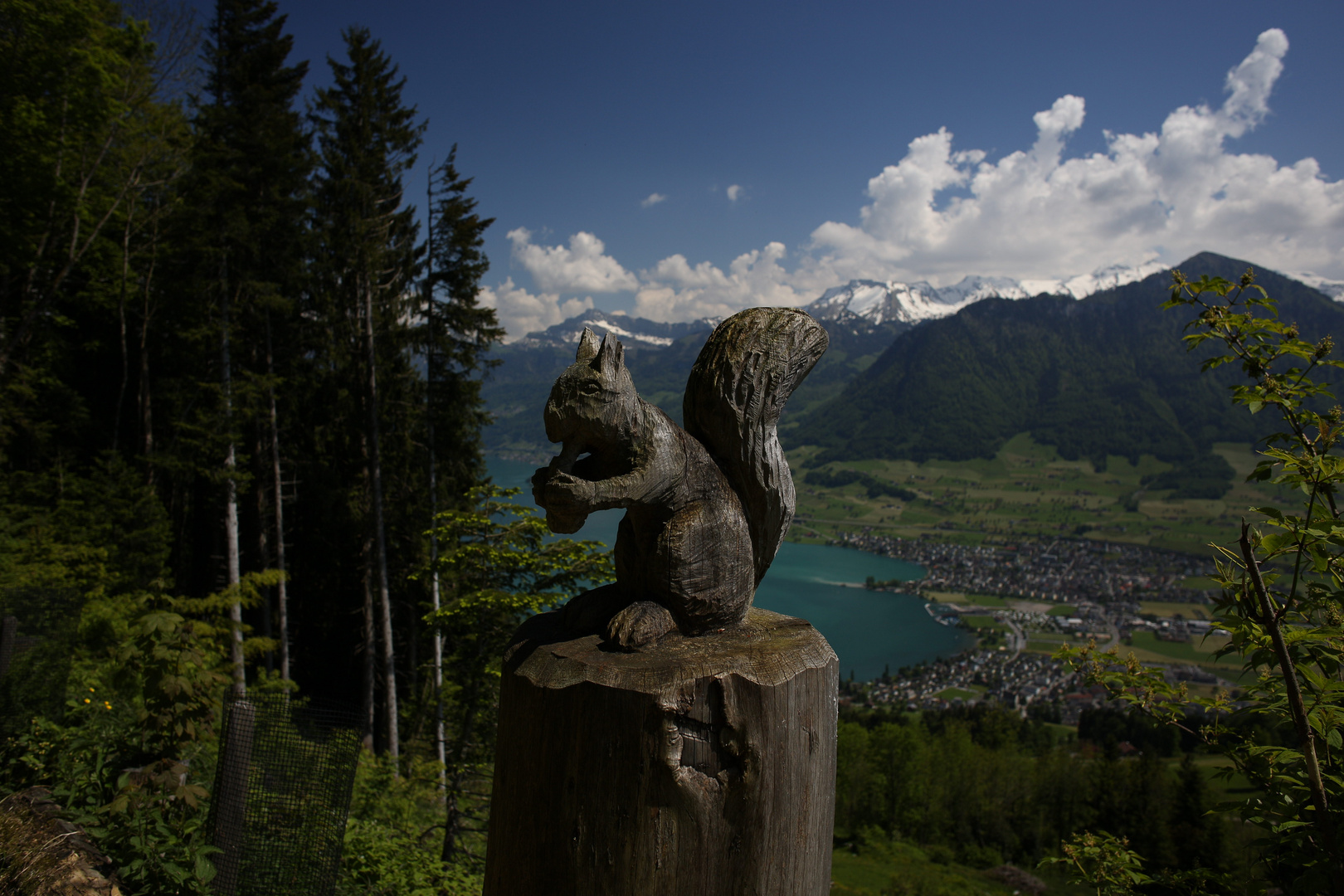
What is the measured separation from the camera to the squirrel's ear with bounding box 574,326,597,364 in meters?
2.39

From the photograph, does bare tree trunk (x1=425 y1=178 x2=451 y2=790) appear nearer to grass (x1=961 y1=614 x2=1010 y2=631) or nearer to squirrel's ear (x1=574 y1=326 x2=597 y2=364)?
squirrel's ear (x1=574 y1=326 x2=597 y2=364)

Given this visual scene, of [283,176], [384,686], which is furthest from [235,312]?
[384,686]

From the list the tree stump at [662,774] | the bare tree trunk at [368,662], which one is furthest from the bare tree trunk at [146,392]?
the tree stump at [662,774]

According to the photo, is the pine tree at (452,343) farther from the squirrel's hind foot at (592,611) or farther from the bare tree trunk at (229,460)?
the squirrel's hind foot at (592,611)

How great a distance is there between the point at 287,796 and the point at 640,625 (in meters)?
4.43

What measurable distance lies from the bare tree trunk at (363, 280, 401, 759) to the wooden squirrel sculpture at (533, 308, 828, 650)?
11772mm

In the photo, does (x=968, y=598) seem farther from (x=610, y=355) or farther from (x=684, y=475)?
(x=610, y=355)

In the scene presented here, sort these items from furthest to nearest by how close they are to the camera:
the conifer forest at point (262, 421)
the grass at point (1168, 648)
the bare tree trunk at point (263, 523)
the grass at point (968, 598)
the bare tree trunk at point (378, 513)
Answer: the grass at point (968, 598)
the grass at point (1168, 648)
the bare tree trunk at point (263, 523)
the bare tree trunk at point (378, 513)
the conifer forest at point (262, 421)

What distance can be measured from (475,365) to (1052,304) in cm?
19153

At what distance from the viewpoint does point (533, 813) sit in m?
2.17

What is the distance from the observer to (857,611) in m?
56.8

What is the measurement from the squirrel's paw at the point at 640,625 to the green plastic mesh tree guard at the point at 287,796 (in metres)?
3.42

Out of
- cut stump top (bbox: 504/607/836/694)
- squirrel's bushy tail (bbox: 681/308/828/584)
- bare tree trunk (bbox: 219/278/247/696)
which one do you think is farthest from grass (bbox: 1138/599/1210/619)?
cut stump top (bbox: 504/607/836/694)

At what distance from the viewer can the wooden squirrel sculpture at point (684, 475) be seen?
2316 mm
